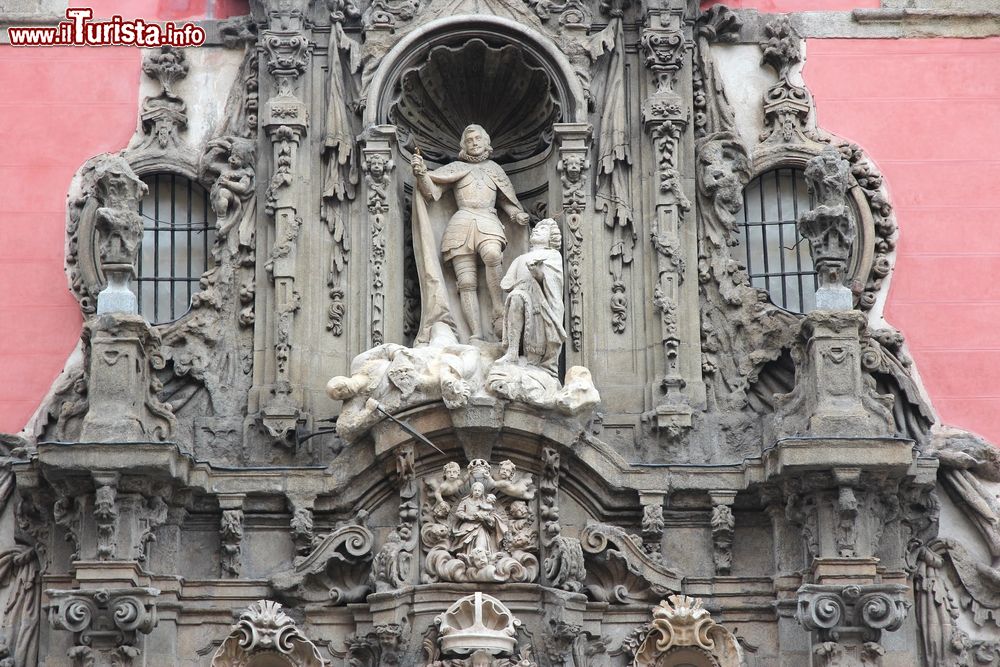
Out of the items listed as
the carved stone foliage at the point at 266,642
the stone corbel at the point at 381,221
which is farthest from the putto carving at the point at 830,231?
the carved stone foliage at the point at 266,642

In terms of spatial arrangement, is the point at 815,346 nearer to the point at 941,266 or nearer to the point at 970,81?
the point at 941,266

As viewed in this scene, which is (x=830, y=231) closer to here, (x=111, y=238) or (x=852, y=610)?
(x=852, y=610)

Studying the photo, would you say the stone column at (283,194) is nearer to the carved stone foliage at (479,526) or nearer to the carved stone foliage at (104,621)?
the carved stone foliage at (479,526)

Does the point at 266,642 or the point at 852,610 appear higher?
the point at 852,610

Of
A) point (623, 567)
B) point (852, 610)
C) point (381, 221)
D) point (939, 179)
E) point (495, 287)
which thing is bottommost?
point (852, 610)

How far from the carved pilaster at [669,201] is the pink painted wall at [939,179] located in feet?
4.10

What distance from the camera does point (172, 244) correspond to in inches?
773

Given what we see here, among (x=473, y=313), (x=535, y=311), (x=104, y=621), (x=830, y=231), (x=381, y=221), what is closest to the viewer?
(x=104, y=621)

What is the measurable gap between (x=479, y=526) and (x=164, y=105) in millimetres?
4486

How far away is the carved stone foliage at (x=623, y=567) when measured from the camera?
18.0 m

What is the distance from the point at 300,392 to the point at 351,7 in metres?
3.23

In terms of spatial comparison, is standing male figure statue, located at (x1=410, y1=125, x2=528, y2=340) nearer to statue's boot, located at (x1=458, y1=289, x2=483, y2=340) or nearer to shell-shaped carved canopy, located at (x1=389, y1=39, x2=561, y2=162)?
statue's boot, located at (x1=458, y1=289, x2=483, y2=340)

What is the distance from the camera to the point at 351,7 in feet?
64.5

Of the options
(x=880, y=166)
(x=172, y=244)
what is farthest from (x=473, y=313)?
(x=880, y=166)
